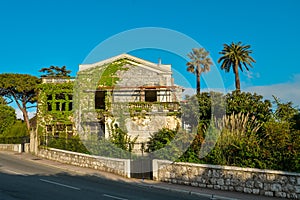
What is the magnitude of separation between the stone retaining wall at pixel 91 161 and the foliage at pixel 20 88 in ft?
67.0

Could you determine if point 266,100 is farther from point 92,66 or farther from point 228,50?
point 228,50

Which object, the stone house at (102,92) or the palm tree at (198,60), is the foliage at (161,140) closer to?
the stone house at (102,92)

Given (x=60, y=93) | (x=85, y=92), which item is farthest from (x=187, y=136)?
(x=60, y=93)

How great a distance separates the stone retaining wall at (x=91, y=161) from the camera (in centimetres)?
1714

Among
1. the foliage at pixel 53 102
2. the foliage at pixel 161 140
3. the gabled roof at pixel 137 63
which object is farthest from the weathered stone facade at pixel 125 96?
the foliage at pixel 161 140

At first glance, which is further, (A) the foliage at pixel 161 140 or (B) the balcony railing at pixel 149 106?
Result: (B) the balcony railing at pixel 149 106

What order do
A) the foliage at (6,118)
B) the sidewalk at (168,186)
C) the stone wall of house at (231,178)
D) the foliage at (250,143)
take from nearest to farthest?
the stone wall of house at (231,178)
the sidewalk at (168,186)
the foliage at (250,143)
the foliage at (6,118)

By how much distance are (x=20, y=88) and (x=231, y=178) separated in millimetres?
36344

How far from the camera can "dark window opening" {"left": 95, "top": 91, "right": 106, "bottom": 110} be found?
102ft

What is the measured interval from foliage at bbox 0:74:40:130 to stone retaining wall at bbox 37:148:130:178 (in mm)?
20433

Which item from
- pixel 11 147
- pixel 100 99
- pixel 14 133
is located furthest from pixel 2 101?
pixel 100 99

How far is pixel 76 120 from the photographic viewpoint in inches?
1246

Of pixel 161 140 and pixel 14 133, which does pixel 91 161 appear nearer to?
pixel 161 140

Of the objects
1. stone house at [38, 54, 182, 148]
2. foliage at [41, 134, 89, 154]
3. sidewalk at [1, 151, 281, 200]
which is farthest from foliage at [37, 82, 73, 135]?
sidewalk at [1, 151, 281, 200]
